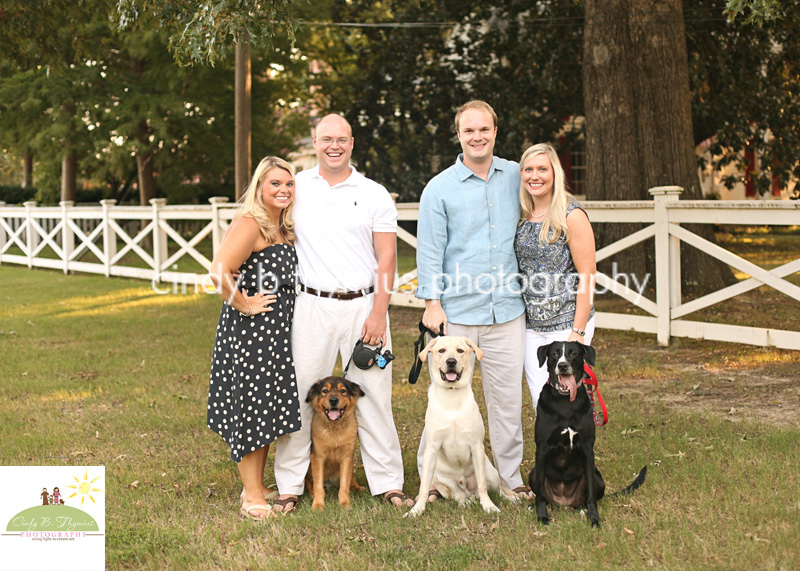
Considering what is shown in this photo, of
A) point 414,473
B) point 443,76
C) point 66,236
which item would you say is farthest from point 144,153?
point 414,473

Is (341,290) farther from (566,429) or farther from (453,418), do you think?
(566,429)

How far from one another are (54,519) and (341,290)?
173 cm

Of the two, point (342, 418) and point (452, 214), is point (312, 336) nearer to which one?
point (342, 418)

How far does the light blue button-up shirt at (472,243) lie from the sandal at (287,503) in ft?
4.21

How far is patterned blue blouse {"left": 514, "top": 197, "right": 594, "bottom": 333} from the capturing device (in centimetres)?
405

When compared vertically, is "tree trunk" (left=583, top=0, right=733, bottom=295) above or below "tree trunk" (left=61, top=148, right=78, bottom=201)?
below

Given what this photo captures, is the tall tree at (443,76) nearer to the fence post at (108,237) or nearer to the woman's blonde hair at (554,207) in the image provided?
the fence post at (108,237)

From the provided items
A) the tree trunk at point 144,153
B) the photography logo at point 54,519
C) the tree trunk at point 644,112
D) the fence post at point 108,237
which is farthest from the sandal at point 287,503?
the tree trunk at point 144,153

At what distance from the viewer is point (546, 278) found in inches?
161

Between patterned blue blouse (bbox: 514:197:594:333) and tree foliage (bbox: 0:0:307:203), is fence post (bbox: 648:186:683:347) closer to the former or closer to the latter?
patterned blue blouse (bbox: 514:197:594:333)

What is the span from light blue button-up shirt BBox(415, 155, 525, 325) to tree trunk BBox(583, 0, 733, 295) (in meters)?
5.76

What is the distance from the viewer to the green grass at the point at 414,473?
3.55m

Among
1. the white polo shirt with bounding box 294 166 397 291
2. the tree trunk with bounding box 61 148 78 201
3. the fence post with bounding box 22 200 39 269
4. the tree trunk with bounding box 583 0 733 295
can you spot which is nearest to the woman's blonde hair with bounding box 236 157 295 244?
the white polo shirt with bounding box 294 166 397 291

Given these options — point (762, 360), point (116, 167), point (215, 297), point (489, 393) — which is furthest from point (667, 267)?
point (116, 167)
